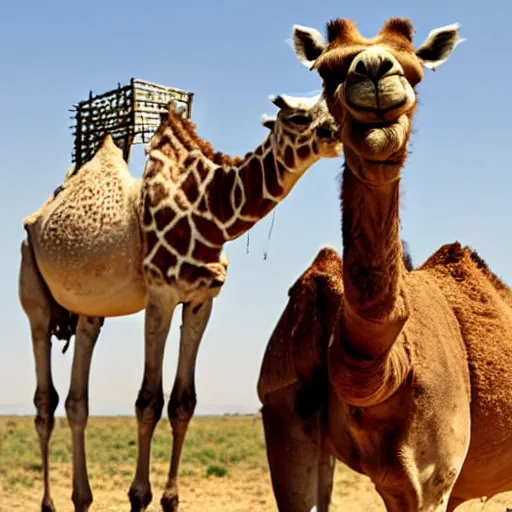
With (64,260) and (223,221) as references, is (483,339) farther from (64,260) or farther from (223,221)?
(64,260)

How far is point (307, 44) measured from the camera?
4.07 meters

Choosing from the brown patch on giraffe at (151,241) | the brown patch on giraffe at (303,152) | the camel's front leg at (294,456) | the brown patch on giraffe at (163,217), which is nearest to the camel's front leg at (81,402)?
the brown patch on giraffe at (151,241)

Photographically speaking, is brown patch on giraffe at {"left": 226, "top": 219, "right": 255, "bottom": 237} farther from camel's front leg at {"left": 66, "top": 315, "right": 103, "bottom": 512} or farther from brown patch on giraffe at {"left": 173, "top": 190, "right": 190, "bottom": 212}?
camel's front leg at {"left": 66, "top": 315, "right": 103, "bottom": 512}

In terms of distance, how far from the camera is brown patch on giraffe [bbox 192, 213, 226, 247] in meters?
8.52

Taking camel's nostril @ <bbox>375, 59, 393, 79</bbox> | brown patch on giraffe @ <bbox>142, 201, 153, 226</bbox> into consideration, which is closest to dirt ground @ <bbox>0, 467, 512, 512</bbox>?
Answer: brown patch on giraffe @ <bbox>142, 201, 153, 226</bbox>

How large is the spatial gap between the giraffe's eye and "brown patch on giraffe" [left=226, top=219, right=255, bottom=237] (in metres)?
0.91

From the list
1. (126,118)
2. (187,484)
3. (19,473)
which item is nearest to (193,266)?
(126,118)

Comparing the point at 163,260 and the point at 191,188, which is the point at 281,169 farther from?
the point at 163,260

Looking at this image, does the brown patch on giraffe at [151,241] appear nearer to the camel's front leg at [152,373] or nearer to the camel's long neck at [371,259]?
the camel's front leg at [152,373]

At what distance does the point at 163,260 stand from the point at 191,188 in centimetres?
65

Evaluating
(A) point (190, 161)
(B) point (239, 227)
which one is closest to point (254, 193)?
(B) point (239, 227)

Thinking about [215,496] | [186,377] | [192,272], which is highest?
[192,272]

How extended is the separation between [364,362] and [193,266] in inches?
184

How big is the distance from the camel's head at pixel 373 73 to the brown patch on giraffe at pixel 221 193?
445 cm
